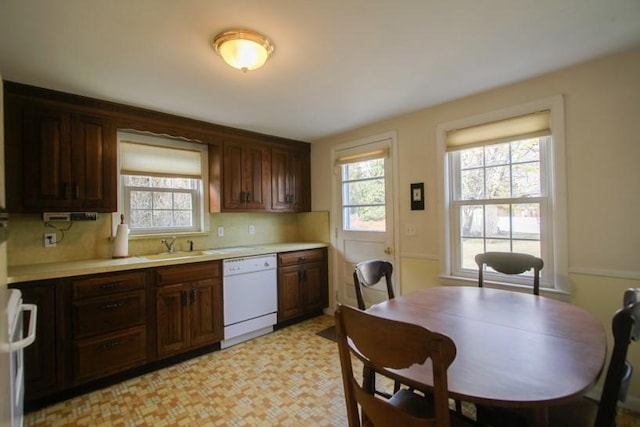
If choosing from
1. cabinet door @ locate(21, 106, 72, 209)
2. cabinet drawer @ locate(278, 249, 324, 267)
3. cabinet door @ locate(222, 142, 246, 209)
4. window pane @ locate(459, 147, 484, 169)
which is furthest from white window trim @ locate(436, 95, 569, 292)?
cabinet door @ locate(21, 106, 72, 209)

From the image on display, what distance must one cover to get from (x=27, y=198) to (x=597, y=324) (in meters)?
3.68

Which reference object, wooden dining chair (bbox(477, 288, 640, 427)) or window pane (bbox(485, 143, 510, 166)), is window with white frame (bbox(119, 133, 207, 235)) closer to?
window pane (bbox(485, 143, 510, 166))

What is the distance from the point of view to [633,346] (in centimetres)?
190

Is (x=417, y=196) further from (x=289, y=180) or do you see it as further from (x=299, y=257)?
(x=289, y=180)

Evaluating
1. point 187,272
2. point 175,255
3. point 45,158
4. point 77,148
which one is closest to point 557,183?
point 187,272

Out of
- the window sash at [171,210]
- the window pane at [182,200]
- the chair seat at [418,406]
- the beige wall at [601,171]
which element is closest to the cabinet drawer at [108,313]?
the window sash at [171,210]

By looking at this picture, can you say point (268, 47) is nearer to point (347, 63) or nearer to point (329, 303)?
point (347, 63)

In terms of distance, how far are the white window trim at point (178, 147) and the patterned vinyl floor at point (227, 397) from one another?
1321 millimetres

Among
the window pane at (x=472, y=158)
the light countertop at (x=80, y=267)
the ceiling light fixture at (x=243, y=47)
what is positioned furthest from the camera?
the window pane at (x=472, y=158)

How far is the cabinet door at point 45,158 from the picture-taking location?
2.21 meters

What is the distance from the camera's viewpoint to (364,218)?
3545mm

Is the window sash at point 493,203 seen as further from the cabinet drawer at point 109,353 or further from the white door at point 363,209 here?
the cabinet drawer at point 109,353

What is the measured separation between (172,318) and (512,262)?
284cm

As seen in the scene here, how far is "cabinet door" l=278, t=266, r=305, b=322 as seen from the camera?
11.2 feet
